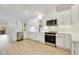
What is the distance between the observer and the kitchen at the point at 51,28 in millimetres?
2453

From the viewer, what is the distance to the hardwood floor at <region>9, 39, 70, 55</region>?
2.49 meters

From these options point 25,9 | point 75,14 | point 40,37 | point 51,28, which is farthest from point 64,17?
point 25,9

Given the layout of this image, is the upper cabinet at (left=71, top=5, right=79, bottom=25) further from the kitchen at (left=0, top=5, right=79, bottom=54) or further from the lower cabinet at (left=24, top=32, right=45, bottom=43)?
the lower cabinet at (left=24, top=32, right=45, bottom=43)

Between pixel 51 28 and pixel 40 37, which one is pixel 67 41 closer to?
pixel 51 28

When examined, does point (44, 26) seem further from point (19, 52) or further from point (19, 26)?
point (19, 52)

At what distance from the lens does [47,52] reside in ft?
8.24

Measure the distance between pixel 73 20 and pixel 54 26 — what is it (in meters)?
0.36

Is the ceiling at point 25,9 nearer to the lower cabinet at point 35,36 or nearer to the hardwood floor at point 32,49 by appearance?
the lower cabinet at point 35,36

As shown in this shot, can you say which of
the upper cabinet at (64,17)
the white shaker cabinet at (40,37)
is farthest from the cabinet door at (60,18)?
→ the white shaker cabinet at (40,37)

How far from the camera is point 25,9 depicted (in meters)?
2.54

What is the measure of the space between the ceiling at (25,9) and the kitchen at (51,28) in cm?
2

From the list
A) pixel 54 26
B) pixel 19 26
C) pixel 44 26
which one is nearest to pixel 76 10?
pixel 54 26

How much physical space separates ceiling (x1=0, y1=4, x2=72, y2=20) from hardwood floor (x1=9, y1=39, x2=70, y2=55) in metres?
0.50

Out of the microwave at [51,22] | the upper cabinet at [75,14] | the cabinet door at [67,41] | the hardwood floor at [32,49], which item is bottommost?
the hardwood floor at [32,49]
